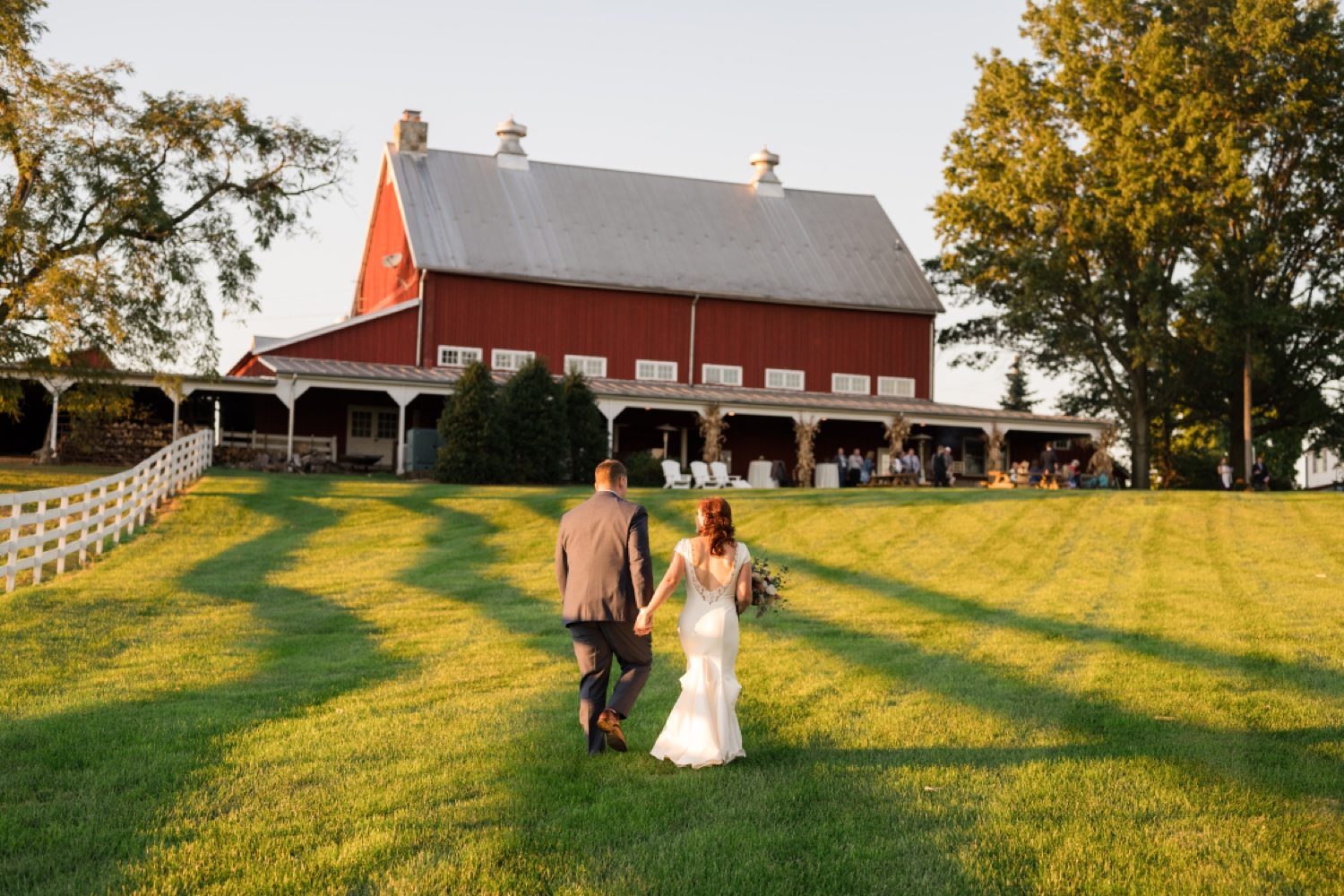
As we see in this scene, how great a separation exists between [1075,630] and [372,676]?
6.36 metres

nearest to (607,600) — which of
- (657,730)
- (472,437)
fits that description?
(657,730)

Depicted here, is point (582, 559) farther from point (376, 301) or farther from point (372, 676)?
point (376, 301)

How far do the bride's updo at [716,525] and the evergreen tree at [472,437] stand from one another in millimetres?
21169

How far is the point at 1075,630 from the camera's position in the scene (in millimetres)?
11070

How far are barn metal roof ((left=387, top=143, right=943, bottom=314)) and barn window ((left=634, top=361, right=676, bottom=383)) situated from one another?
2.27 meters

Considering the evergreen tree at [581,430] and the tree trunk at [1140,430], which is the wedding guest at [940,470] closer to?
the tree trunk at [1140,430]

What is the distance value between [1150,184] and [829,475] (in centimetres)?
1207

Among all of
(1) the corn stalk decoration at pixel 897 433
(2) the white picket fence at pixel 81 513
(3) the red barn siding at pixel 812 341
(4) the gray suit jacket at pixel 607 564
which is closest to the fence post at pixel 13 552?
(2) the white picket fence at pixel 81 513

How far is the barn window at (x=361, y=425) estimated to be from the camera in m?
33.8

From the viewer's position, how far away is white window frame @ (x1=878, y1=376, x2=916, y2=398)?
38.9m

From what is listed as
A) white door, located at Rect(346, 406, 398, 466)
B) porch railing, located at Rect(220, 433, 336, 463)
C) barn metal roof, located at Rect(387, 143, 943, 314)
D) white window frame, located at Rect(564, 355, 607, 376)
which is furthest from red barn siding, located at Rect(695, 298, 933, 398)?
porch railing, located at Rect(220, 433, 336, 463)

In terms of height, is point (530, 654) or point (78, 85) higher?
point (78, 85)

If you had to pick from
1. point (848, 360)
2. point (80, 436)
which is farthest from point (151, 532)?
point (848, 360)

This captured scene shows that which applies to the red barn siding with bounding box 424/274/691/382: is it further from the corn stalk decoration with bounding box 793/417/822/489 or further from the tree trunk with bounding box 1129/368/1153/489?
the tree trunk with bounding box 1129/368/1153/489
